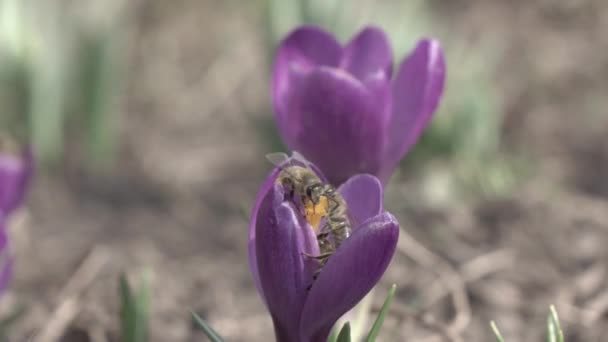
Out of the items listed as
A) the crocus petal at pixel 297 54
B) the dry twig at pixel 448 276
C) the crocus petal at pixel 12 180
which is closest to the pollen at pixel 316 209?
A: the crocus petal at pixel 297 54

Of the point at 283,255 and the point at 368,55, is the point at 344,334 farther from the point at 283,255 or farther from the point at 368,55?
the point at 368,55

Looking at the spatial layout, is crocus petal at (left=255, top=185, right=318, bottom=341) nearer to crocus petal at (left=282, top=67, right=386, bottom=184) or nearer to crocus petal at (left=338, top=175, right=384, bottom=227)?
crocus petal at (left=338, top=175, right=384, bottom=227)

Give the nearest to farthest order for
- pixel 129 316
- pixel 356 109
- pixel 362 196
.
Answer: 1. pixel 362 196
2. pixel 129 316
3. pixel 356 109

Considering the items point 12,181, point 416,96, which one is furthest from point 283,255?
point 12,181

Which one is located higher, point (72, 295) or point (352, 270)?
point (352, 270)

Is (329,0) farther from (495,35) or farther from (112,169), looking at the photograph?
(495,35)

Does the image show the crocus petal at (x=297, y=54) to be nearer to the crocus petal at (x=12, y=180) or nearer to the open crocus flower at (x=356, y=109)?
the open crocus flower at (x=356, y=109)
